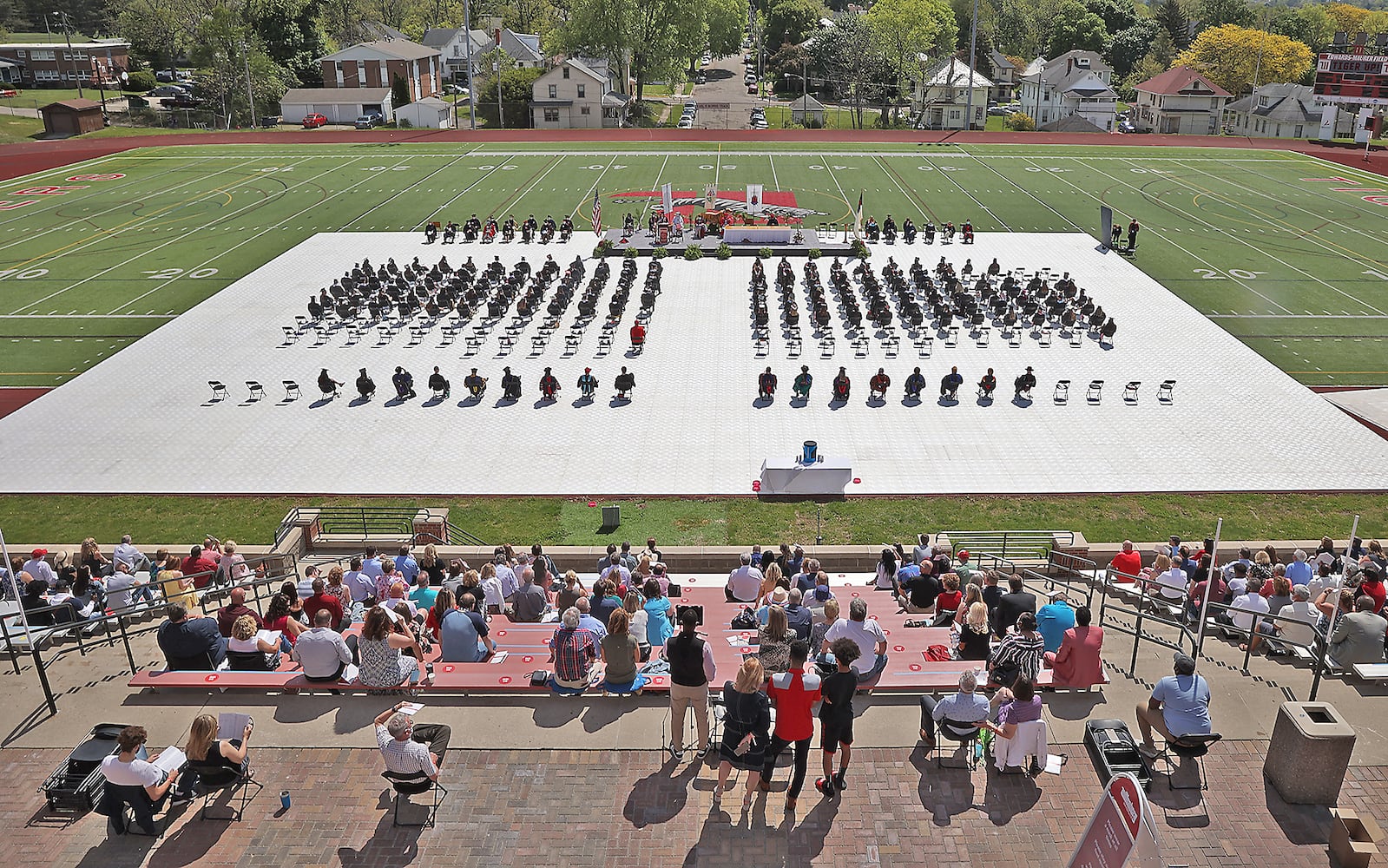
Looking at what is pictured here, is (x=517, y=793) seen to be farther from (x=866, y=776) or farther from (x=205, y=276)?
(x=205, y=276)

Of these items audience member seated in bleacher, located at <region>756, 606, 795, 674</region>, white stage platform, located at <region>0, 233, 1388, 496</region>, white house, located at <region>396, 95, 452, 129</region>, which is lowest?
white stage platform, located at <region>0, 233, 1388, 496</region>

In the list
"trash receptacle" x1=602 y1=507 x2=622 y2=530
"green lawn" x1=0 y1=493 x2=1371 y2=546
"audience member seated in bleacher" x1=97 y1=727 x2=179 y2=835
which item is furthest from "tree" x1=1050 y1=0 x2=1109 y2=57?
"audience member seated in bleacher" x1=97 y1=727 x2=179 y2=835

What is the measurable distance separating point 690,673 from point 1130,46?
5593 inches

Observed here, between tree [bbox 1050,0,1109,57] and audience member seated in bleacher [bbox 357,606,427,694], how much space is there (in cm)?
13633

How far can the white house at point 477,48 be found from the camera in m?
114

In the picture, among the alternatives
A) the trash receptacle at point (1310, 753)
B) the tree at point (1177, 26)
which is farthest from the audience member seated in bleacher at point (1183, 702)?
the tree at point (1177, 26)

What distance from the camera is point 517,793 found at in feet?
33.9

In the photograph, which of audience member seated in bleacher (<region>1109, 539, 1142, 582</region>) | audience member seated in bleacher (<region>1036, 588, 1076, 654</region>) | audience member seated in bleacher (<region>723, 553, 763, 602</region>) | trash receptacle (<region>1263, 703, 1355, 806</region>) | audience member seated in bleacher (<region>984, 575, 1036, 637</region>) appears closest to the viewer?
trash receptacle (<region>1263, 703, 1355, 806</region>)

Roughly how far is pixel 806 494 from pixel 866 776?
1351cm

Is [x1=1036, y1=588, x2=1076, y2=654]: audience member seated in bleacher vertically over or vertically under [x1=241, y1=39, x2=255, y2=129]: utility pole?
under

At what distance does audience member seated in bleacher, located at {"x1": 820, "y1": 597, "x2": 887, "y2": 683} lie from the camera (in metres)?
11.4

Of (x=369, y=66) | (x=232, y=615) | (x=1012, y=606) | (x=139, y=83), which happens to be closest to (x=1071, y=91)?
(x=369, y=66)

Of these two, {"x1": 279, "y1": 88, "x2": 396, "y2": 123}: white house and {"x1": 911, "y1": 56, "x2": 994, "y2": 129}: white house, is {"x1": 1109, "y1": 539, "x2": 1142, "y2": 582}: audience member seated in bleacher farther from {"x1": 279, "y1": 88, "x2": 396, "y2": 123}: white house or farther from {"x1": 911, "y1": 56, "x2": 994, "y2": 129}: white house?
{"x1": 279, "y1": 88, "x2": 396, "y2": 123}: white house

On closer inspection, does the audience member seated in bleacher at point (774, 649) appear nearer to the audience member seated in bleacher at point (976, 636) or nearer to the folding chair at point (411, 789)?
the audience member seated in bleacher at point (976, 636)
